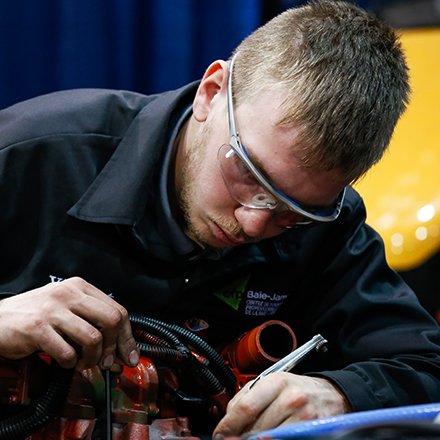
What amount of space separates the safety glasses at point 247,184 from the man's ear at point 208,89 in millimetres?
68

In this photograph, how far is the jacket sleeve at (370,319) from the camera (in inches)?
55.9

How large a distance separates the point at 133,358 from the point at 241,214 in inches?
11.5

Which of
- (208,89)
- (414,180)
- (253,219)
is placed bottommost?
(414,180)

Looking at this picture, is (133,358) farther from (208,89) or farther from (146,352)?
(208,89)

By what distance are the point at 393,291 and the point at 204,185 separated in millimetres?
439

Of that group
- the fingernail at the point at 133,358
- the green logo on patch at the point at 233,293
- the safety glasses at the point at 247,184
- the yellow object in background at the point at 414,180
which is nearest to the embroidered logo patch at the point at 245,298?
the green logo on patch at the point at 233,293

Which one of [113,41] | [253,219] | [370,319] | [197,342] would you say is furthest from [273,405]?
[113,41]

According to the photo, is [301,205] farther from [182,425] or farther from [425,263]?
[425,263]

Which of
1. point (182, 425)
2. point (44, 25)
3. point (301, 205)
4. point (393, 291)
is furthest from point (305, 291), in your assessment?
point (44, 25)

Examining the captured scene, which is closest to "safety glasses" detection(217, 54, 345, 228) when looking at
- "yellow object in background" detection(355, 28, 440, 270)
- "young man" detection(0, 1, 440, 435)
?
"young man" detection(0, 1, 440, 435)

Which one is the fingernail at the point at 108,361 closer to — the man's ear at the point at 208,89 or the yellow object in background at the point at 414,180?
the man's ear at the point at 208,89

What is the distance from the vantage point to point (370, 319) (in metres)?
1.55

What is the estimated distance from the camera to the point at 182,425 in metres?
1.31

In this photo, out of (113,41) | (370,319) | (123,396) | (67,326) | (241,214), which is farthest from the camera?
(113,41)
